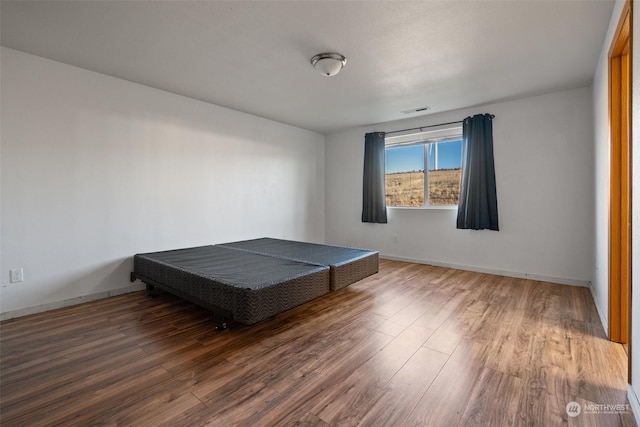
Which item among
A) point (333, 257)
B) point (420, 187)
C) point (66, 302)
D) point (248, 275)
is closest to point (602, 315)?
point (333, 257)

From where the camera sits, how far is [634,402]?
1438 mm

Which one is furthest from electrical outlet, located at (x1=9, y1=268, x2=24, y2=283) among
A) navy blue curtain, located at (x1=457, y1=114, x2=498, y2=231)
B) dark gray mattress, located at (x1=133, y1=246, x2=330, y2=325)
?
navy blue curtain, located at (x1=457, y1=114, x2=498, y2=231)

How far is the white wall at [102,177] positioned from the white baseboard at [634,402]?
163 inches

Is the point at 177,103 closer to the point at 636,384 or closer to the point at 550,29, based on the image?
the point at 550,29

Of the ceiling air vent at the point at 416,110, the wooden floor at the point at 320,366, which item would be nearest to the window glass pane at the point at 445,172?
the ceiling air vent at the point at 416,110

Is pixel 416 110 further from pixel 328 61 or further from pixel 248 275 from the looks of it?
pixel 248 275

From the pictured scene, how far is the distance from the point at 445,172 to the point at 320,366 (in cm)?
374

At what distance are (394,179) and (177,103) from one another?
3533 millimetres

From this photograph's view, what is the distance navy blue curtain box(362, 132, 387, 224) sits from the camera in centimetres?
512

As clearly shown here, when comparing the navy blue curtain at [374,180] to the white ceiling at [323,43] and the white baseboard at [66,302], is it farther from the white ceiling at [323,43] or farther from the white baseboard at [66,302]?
the white baseboard at [66,302]

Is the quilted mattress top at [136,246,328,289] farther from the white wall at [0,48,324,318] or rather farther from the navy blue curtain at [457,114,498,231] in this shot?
the navy blue curtain at [457,114,498,231]

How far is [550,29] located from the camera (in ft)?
7.48

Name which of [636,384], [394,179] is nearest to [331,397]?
[636,384]

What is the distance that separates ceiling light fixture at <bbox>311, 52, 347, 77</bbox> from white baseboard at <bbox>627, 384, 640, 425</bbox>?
114 inches
